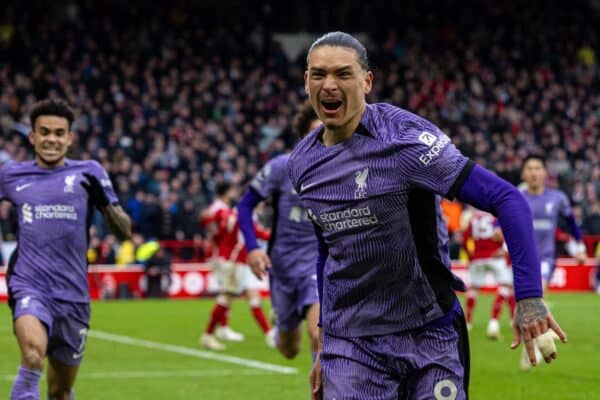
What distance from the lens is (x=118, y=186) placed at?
27516 millimetres

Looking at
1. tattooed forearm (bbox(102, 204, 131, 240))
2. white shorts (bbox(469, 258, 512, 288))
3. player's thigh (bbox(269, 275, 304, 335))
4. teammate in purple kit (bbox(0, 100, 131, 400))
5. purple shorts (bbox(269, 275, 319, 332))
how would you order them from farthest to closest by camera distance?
white shorts (bbox(469, 258, 512, 288))
player's thigh (bbox(269, 275, 304, 335))
purple shorts (bbox(269, 275, 319, 332))
tattooed forearm (bbox(102, 204, 131, 240))
teammate in purple kit (bbox(0, 100, 131, 400))

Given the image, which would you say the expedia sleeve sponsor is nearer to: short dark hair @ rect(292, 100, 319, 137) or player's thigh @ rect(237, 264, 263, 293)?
short dark hair @ rect(292, 100, 319, 137)

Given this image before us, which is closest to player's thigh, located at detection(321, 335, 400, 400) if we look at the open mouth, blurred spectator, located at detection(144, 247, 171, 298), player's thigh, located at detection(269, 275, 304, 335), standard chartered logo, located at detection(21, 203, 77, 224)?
the open mouth

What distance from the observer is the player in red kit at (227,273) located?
17188 millimetres

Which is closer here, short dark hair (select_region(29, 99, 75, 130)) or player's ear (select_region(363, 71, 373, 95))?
player's ear (select_region(363, 71, 373, 95))

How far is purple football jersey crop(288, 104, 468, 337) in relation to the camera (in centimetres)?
520

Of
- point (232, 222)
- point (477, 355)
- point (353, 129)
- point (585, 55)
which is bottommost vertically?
point (477, 355)

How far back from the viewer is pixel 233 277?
18219 millimetres

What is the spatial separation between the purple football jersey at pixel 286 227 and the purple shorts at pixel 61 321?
263 centimetres

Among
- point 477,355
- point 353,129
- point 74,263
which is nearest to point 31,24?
point 477,355

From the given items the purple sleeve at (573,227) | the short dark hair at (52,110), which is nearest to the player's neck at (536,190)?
the purple sleeve at (573,227)

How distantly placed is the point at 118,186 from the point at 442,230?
74.0ft

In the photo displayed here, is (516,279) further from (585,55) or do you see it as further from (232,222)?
(585,55)

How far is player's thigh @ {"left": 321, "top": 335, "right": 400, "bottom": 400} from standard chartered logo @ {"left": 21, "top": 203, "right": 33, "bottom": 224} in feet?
13.0
